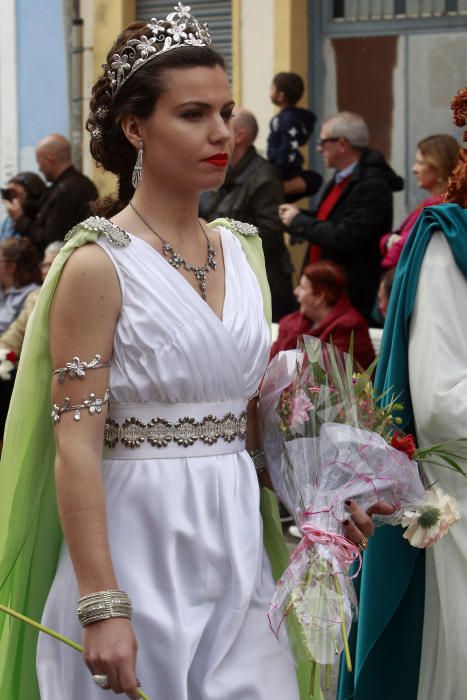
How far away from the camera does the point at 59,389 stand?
315 centimetres

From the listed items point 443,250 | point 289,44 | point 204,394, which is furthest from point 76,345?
point 289,44

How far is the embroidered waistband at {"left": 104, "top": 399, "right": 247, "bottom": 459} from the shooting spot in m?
3.22

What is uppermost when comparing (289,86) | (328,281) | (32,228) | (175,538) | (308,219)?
(289,86)

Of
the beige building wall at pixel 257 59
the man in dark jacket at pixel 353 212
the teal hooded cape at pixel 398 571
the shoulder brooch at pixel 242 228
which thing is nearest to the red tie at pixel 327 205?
the man in dark jacket at pixel 353 212

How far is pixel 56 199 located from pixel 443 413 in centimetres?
666

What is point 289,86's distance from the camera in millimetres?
9602

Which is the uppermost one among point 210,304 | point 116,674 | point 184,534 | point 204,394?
point 210,304

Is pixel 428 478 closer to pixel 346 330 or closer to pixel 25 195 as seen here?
pixel 346 330

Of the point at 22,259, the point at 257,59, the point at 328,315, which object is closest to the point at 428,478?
the point at 328,315

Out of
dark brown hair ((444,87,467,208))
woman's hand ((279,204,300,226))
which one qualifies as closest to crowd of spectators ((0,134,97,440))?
woman's hand ((279,204,300,226))

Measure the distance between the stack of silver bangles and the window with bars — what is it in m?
8.30

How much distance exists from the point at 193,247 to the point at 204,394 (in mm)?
378

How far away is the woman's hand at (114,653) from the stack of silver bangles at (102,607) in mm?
12

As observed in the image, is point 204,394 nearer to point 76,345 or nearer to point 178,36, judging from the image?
point 76,345
